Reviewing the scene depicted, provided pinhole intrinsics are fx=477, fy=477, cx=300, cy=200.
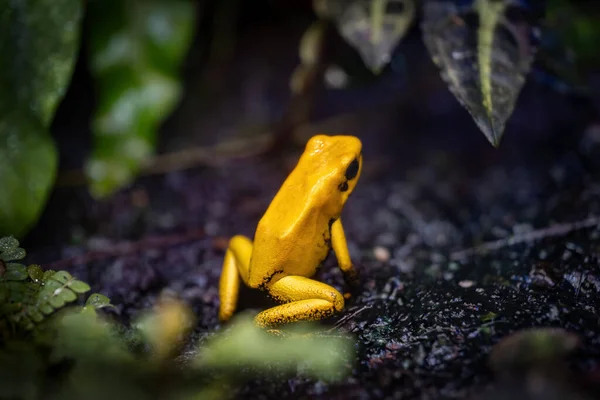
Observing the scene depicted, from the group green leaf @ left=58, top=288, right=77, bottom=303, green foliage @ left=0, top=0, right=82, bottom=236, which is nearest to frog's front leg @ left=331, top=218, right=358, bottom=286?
green leaf @ left=58, top=288, right=77, bottom=303

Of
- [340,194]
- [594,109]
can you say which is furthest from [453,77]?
[594,109]

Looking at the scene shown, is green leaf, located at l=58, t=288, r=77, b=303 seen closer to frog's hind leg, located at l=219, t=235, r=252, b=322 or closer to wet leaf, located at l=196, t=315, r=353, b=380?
wet leaf, located at l=196, t=315, r=353, b=380

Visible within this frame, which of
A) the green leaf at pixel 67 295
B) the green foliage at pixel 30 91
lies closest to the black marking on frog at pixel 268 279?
the green leaf at pixel 67 295

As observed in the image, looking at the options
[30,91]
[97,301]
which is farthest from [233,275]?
[30,91]

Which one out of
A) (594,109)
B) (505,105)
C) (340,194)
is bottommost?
(594,109)

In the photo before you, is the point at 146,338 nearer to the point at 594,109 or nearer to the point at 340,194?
the point at 340,194

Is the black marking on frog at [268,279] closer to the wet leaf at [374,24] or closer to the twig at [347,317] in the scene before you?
the twig at [347,317]

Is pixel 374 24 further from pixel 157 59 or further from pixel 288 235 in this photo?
pixel 157 59
